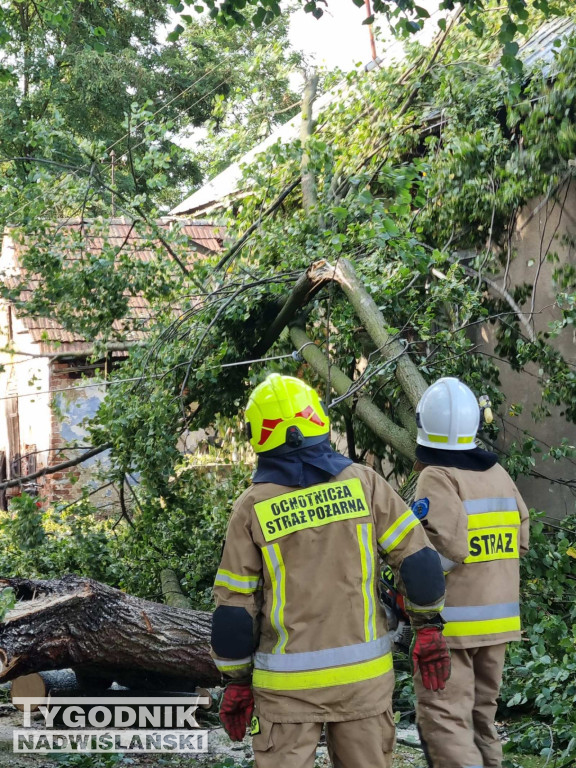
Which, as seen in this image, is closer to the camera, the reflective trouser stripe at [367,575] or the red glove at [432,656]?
the reflective trouser stripe at [367,575]

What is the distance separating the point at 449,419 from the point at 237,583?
1.13 metres

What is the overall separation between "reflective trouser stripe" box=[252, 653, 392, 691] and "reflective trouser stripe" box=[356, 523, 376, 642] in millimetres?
91

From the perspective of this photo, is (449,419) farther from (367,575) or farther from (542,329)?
(542,329)

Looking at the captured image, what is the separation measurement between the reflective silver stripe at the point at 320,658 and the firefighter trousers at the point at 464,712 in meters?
0.52

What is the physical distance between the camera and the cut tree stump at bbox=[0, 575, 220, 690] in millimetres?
4125

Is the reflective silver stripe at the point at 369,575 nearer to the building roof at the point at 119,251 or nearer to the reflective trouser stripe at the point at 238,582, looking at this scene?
the reflective trouser stripe at the point at 238,582

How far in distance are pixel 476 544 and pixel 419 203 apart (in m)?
3.77

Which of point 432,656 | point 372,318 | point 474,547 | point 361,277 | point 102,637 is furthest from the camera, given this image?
point 361,277

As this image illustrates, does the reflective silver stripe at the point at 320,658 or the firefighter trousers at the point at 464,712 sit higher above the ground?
the reflective silver stripe at the point at 320,658

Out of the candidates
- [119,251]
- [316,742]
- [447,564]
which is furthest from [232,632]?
[119,251]

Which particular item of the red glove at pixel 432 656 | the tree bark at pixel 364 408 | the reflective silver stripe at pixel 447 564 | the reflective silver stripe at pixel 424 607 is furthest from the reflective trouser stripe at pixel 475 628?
the tree bark at pixel 364 408

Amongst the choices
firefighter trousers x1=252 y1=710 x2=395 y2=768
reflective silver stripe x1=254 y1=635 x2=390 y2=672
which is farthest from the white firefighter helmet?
firefighter trousers x1=252 y1=710 x2=395 y2=768

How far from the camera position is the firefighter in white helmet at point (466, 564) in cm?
305

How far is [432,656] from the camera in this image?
109 inches
